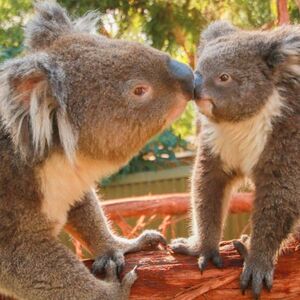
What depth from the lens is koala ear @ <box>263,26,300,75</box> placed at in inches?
120

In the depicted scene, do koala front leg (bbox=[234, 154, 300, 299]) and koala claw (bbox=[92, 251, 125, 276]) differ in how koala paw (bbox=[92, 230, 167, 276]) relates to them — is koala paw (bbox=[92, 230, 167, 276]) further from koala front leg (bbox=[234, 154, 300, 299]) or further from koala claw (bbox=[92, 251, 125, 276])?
koala front leg (bbox=[234, 154, 300, 299])

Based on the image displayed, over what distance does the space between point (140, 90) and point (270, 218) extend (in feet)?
2.84

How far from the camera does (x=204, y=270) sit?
9.57 feet

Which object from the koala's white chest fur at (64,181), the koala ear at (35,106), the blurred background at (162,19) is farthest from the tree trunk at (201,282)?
the blurred background at (162,19)

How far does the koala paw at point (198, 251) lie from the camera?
2.95m

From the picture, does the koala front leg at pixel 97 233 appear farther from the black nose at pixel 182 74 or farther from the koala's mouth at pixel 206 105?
the black nose at pixel 182 74

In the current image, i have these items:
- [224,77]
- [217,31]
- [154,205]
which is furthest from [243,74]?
[154,205]

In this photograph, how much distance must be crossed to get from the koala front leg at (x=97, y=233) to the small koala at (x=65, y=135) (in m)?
0.28

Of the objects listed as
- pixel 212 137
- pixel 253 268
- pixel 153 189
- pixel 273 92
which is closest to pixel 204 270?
pixel 253 268

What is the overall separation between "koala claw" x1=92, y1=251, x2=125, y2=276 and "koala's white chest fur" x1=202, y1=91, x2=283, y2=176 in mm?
745

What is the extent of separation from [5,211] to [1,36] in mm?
3588

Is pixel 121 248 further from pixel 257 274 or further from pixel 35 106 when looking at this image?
pixel 35 106

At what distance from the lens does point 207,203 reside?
326cm

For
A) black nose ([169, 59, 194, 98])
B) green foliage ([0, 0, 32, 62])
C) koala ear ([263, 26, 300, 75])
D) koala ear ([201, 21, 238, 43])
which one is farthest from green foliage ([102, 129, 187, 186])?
black nose ([169, 59, 194, 98])
